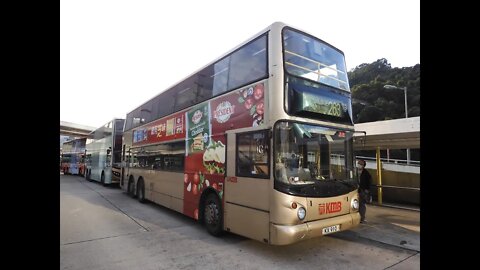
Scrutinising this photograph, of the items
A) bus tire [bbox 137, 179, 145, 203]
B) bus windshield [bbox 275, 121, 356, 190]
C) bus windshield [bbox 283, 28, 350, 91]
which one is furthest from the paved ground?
bus windshield [bbox 283, 28, 350, 91]

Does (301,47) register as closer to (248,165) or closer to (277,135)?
(277,135)

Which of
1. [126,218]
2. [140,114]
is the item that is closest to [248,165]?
[126,218]

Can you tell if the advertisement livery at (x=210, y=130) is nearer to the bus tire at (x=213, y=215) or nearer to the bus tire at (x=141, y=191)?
the bus tire at (x=213, y=215)

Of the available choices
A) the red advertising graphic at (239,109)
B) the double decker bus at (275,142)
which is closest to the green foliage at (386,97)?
the double decker bus at (275,142)

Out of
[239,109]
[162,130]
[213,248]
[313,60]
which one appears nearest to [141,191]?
[162,130]

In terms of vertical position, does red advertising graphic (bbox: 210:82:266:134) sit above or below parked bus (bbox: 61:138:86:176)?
above

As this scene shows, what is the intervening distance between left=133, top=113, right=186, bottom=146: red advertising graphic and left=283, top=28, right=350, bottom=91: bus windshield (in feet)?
13.1

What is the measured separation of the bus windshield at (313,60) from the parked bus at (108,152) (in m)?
14.5

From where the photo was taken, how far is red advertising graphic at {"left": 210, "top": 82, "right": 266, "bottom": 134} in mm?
5664

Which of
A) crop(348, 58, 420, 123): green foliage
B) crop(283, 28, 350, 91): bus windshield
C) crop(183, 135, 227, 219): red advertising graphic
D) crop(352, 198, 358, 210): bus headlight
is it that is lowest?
crop(352, 198, 358, 210): bus headlight

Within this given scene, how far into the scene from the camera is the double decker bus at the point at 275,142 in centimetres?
517

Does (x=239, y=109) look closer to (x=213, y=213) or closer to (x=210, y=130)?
(x=210, y=130)

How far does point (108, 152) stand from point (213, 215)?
13841 millimetres

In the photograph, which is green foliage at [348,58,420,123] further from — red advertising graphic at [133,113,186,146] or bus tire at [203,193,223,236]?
bus tire at [203,193,223,236]
